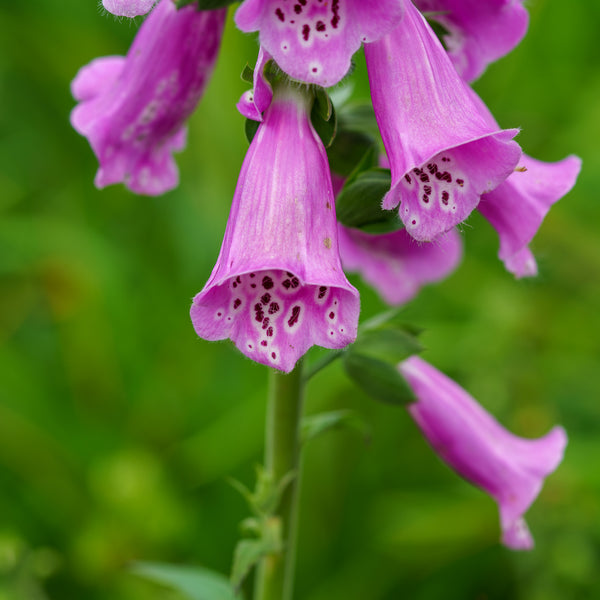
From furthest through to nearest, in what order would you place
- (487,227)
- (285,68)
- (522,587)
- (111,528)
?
(487,227), (111,528), (522,587), (285,68)

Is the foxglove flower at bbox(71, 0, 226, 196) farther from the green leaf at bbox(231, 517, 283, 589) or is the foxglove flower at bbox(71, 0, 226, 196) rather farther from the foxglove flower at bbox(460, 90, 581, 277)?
the green leaf at bbox(231, 517, 283, 589)

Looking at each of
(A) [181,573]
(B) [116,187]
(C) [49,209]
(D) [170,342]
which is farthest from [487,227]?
(A) [181,573]

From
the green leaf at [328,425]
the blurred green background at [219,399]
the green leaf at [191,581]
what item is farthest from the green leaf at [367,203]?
the blurred green background at [219,399]

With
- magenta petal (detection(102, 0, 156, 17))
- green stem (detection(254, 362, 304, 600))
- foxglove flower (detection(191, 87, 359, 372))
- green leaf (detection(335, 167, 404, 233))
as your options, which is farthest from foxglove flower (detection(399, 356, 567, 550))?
magenta petal (detection(102, 0, 156, 17))

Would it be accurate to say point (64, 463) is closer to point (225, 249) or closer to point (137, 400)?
point (137, 400)

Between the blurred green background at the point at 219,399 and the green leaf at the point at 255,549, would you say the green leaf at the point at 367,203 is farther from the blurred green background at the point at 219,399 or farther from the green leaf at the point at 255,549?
Result: the blurred green background at the point at 219,399

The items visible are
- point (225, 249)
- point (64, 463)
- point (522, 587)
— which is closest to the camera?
point (225, 249)

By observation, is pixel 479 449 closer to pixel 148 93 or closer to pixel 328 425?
pixel 328 425
